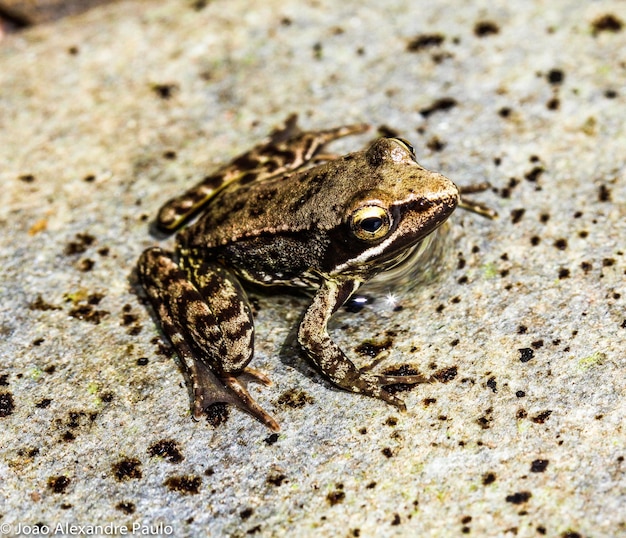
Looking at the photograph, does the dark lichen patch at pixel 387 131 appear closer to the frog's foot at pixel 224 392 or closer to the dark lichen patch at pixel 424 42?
the dark lichen patch at pixel 424 42

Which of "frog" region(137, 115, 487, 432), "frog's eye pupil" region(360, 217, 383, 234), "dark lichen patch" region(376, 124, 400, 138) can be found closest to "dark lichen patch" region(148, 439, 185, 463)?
"frog" region(137, 115, 487, 432)

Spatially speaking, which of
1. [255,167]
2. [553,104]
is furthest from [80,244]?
[553,104]

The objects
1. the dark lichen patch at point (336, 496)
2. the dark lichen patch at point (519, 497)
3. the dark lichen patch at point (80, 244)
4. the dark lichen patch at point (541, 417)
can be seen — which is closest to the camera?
the dark lichen patch at point (519, 497)

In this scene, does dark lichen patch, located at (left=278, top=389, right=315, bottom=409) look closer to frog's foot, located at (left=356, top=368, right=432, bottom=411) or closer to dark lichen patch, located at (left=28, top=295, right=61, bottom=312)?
frog's foot, located at (left=356, top=368, right=432, bottom=411)

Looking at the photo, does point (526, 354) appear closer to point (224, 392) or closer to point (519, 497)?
point (519, 497)

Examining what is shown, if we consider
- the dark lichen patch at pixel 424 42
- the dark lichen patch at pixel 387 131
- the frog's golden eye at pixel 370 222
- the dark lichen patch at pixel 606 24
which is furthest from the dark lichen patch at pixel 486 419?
the dark lichen patch at pixel 606 24
